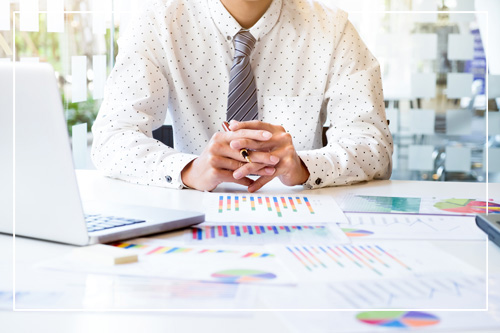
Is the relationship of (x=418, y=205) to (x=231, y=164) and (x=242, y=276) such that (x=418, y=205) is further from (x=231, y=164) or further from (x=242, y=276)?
(x=242, y=276)

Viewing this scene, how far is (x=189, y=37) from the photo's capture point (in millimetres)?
1960

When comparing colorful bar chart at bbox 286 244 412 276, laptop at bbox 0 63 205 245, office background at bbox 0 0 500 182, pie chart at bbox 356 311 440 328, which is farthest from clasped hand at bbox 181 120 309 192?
office background at bbox 0 0 500 182

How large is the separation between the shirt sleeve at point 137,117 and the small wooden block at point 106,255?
61 centimetres

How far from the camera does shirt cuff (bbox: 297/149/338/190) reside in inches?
58.1

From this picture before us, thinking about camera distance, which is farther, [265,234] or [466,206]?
[466,206]

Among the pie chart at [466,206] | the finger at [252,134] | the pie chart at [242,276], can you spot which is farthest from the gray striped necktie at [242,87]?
the pie chart at [242,276]

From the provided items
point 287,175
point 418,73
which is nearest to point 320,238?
point 287,175

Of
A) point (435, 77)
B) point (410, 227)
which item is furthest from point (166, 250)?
point (435, 77)

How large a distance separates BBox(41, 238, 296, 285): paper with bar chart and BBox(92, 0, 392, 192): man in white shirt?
2.41 feet

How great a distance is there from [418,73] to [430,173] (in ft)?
2.25

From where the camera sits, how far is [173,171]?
1.45 meters

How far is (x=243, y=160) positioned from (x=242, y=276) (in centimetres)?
66

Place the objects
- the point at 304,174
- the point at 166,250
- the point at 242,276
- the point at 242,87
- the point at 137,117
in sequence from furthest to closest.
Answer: the point at 242,87
the point at 137,117
the point at 304,174
the point at 166,250
the point at 242,276

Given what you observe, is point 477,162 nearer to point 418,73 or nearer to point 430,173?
point 430,173
